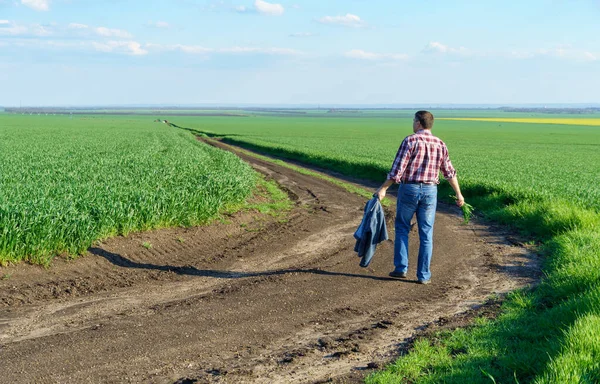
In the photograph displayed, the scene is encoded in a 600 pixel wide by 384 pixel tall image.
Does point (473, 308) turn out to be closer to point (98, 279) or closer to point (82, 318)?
point (82, 318)

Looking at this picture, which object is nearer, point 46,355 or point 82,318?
point 46,355

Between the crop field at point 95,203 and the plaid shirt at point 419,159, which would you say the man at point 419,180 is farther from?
the crop field at point 95,203

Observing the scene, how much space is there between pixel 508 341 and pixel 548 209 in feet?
29.4

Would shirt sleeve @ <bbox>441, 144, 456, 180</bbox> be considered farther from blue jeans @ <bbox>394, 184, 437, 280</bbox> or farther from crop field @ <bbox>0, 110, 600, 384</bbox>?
crop field @ <bbox>0, 110, 600, 384</bbox>

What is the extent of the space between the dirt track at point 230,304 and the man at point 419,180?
457 mm

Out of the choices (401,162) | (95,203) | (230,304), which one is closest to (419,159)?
(401,162)

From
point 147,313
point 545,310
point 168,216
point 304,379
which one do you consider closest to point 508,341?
point 545,310

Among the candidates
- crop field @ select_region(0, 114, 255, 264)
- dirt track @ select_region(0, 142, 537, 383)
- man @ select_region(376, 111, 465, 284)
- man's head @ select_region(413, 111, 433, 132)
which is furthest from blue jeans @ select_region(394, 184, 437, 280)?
crop field @ select_region(0, 114, 255, 264)

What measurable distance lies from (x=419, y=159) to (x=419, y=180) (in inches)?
12.3

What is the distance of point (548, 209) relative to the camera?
46.7 feet

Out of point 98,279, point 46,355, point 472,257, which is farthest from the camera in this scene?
point 472,257

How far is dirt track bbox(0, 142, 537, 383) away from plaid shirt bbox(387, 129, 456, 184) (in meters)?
1.63

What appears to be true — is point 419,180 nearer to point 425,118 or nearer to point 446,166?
point 446,166

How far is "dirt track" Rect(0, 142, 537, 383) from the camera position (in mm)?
5805
